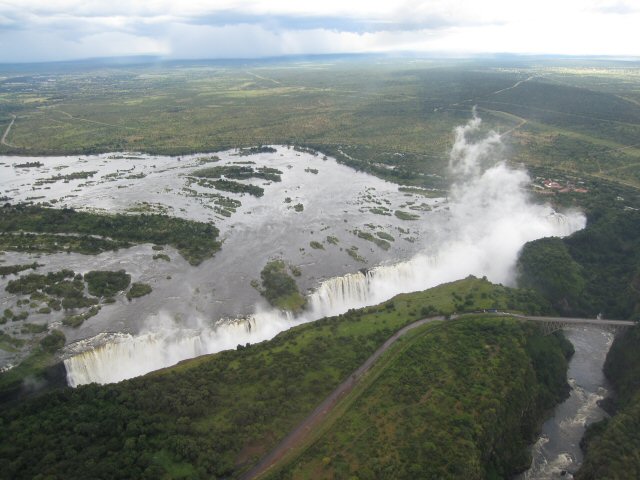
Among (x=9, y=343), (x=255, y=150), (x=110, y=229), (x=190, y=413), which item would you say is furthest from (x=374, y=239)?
(x=255, y=150)

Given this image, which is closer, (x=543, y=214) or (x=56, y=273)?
(x=56, y=273)

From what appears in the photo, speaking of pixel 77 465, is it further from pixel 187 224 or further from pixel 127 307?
pixel 187 224

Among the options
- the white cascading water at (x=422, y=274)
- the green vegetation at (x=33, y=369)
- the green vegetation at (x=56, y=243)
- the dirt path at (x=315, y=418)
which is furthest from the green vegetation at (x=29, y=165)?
the dirt path at (x=315, y=418)

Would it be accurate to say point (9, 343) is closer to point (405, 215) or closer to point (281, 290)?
point (281, 290)

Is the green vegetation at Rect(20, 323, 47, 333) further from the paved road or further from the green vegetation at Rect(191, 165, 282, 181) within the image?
the green vegetation at Rect(191, 165, 282, 181)

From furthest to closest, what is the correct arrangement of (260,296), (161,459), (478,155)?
(478,155) → (260,296) → (161,459)

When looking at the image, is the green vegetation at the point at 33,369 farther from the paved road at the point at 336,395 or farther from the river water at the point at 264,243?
the paved road at the point at 336,395

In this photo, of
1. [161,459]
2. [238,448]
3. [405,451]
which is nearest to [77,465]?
[161,459]
